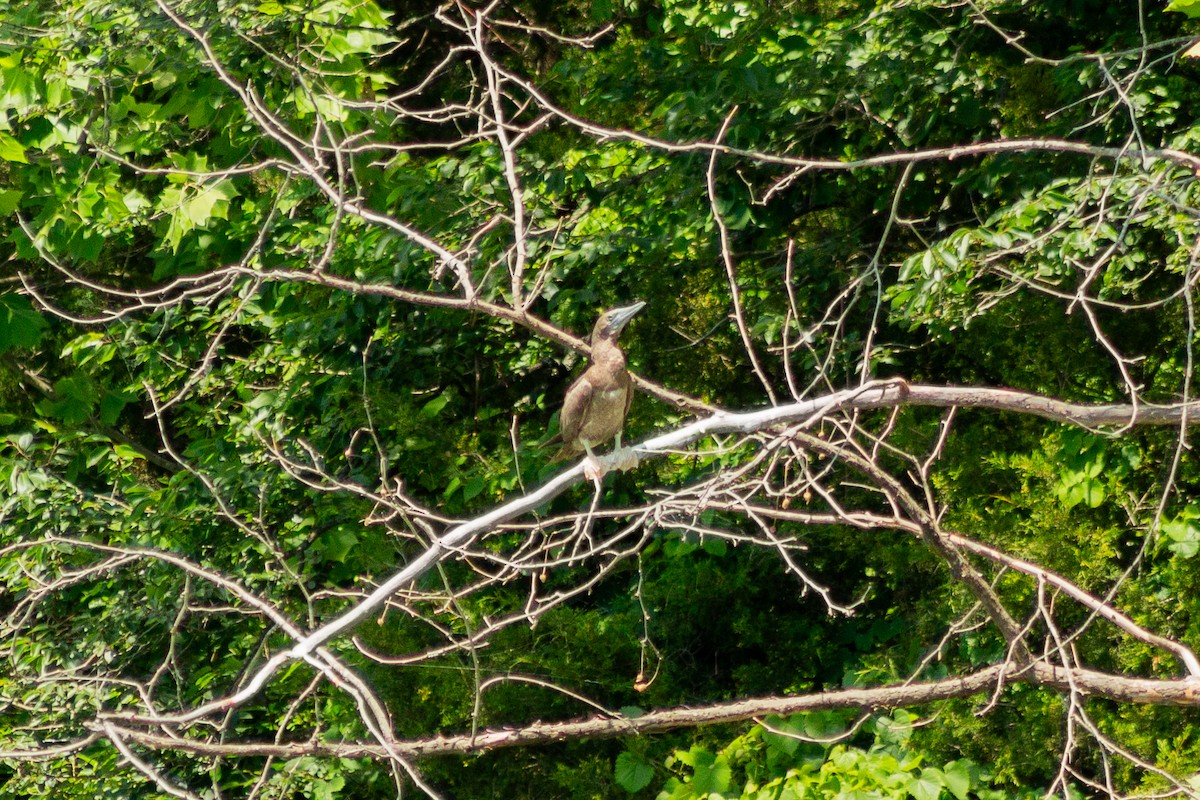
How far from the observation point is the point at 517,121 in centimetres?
584

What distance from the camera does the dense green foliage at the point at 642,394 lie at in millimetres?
4020

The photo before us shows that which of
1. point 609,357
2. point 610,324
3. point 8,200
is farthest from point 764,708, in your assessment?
point 8,200

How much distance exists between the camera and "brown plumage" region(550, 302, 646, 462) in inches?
159

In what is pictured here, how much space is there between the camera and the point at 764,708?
4.12 meters

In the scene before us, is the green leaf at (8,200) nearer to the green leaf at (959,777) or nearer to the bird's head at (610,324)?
the bird's head at (610,324)

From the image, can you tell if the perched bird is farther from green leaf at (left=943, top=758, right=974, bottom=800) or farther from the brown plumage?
green leaf at (left=943, top=758, right=974, bottom=800)

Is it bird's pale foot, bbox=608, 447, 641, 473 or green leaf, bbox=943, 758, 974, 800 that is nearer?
bird's pale foot, bbox=608, 447, 641, 473

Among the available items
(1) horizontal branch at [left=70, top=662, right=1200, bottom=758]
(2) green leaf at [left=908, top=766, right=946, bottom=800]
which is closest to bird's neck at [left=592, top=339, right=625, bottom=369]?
(1) horizontal branch at [left=70, top=662, right=1200, bottom=758]

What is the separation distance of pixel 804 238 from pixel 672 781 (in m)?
2.10

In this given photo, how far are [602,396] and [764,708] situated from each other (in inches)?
43.4

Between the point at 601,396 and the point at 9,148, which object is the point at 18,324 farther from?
the point at 601,396

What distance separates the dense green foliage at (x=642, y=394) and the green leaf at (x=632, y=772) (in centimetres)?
1

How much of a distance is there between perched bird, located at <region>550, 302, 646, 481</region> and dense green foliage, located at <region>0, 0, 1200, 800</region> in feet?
0.75

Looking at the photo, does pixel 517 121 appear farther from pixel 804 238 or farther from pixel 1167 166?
pixel 1167 166
